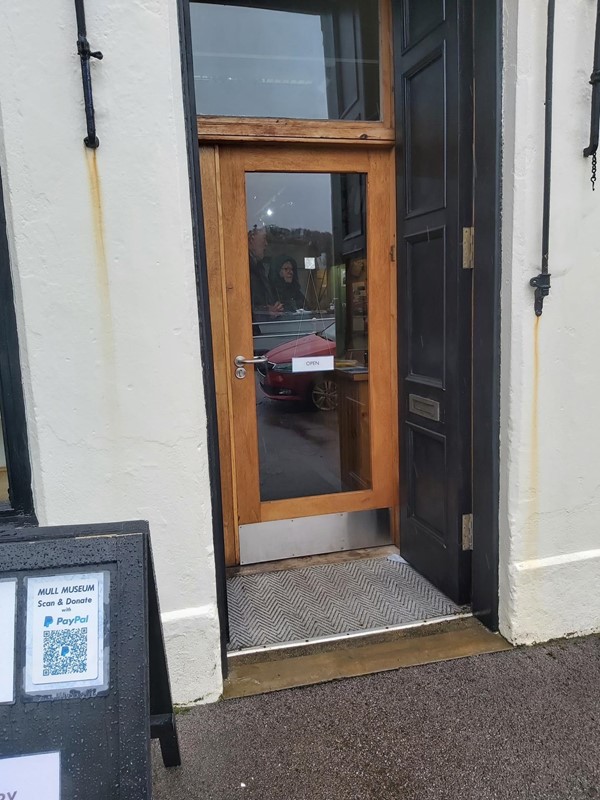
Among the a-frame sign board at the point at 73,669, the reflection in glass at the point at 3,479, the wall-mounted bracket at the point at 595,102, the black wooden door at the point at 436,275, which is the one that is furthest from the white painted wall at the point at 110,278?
the wall-mounted bracket at the point at 595,102

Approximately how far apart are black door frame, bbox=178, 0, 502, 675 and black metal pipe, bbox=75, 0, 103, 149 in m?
0.34

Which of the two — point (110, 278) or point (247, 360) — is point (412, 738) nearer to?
point (247, 360)

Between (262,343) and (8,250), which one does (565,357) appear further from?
(8,250)

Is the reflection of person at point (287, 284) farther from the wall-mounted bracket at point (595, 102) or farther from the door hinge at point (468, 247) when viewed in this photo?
the wall-mounted bracket at point (595, 102)

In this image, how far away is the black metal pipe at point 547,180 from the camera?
7.58 ft

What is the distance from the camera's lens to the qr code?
1.27 m

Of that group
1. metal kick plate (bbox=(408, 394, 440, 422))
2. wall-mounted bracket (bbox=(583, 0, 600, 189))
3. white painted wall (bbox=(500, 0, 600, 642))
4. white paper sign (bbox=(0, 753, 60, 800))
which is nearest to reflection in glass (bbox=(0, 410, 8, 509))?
white paper sign (bbox=(0, 753, 60, 800))

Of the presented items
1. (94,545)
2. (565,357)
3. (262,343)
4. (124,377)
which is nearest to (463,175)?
(565,357)

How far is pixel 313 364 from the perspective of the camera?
3303mm

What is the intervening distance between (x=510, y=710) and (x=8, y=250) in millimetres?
2594

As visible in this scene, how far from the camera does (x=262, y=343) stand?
3199 millimetres

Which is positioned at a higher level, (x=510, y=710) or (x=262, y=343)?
(x=262, y=343)

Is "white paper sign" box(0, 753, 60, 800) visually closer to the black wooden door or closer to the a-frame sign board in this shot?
the a-frame sign board

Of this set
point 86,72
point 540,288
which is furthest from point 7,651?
point 540,288
